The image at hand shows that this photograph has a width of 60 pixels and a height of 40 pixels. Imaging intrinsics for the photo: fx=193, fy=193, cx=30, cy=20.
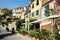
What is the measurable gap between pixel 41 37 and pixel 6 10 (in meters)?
71.8

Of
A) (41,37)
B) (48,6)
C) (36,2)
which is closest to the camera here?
(41,37)

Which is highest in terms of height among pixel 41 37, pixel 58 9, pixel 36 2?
pixel 36 2

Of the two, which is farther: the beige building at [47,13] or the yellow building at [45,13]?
the yellow building at [45,13]

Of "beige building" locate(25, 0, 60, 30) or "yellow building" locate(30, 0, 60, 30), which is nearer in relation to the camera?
"beige building" locate(25, 0, 60, 30)

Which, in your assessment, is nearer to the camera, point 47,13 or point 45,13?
point 47,13

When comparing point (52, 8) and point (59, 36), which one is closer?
point (59, 36)

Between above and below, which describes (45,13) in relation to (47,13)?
above

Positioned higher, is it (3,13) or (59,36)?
(3,13)

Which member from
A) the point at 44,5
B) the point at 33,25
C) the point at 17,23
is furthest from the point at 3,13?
the point at 44,5

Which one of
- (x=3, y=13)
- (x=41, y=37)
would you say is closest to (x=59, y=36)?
(x=41, y=37)

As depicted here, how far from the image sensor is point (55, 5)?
31.3 m

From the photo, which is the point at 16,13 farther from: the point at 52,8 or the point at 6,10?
the point at 52,8

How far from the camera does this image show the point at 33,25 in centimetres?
4816

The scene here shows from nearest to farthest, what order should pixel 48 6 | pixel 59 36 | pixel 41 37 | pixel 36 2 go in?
pixel 59 36
pixel 41 37
pixel 48 6
pixel 36 2
